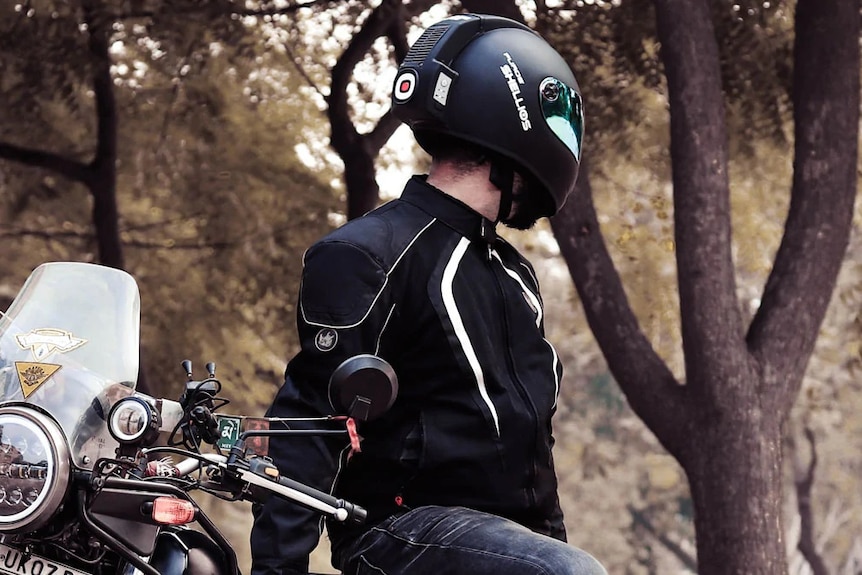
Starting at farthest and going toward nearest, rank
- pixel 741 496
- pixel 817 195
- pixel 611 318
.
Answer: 1. pixel 611 318
2. pixel 817 195
3. pixel 741 496

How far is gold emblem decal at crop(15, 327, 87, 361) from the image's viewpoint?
258 cm

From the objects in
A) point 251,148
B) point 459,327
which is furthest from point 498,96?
point 251,148

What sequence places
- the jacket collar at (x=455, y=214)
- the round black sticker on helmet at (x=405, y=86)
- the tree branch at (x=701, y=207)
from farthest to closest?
the tree branch at (x=701, y=207) < the round black sticker on helmet at (x=405, y=86) < the jacket collar at (x=455, y=214)

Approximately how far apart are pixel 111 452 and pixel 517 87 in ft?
4.73

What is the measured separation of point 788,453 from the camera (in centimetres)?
2703

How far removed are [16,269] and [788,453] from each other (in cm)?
1740

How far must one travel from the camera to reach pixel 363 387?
2.36 m

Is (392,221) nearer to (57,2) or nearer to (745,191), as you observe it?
(57,2)

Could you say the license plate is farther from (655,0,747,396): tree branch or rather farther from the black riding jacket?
(655,0,747,396): tree branch

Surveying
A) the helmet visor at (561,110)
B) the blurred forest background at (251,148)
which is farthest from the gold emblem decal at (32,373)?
the blurred forest background at (251,148)

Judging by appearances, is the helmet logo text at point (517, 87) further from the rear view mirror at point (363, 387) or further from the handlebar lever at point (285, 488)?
the handlebar lever at point (285, 488)

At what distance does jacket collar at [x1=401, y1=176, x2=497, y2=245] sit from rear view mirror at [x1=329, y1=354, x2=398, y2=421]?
98 cm

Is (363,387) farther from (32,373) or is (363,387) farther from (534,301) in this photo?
(534,301)

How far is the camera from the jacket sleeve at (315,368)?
2.76m
